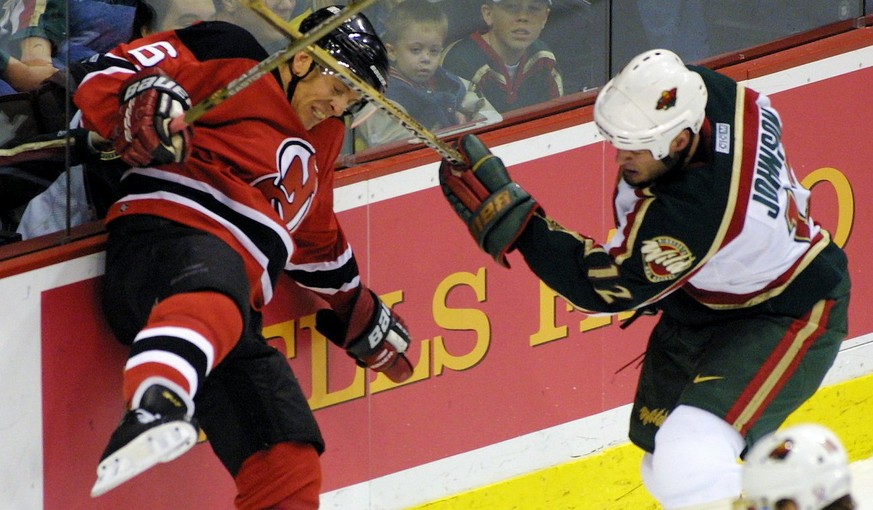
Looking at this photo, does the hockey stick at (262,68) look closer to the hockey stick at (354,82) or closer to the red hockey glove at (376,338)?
the hockey stick at (354,82)

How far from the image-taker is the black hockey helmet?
350cm

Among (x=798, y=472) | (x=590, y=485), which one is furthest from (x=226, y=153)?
(x=590, y=485)

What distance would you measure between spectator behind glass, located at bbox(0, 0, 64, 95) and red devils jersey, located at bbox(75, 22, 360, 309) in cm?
11

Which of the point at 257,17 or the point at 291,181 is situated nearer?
the point at 291,181

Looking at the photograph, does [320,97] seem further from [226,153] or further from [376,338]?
[376,338]

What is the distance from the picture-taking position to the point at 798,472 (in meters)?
2.99

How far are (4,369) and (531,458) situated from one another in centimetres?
146

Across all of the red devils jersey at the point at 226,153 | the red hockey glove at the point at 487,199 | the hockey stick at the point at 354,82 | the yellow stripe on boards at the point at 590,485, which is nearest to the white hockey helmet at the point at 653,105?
the red hockey glove at the point at 487,199

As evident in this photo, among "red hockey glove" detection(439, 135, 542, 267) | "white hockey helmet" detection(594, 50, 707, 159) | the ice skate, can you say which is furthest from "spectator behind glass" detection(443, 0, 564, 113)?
the ice skate

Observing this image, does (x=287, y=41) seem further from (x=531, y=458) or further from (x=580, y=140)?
(x=531, y=458)

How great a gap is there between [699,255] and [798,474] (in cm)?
58

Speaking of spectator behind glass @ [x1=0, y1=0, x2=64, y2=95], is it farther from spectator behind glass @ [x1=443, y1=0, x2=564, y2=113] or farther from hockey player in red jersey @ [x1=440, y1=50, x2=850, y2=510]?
spectator behind glass @ [x1=443, y1=0, x2=564, y2=113]

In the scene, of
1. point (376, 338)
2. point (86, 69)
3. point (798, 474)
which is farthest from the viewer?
point (376, 338)

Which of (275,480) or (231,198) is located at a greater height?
(231,198)
